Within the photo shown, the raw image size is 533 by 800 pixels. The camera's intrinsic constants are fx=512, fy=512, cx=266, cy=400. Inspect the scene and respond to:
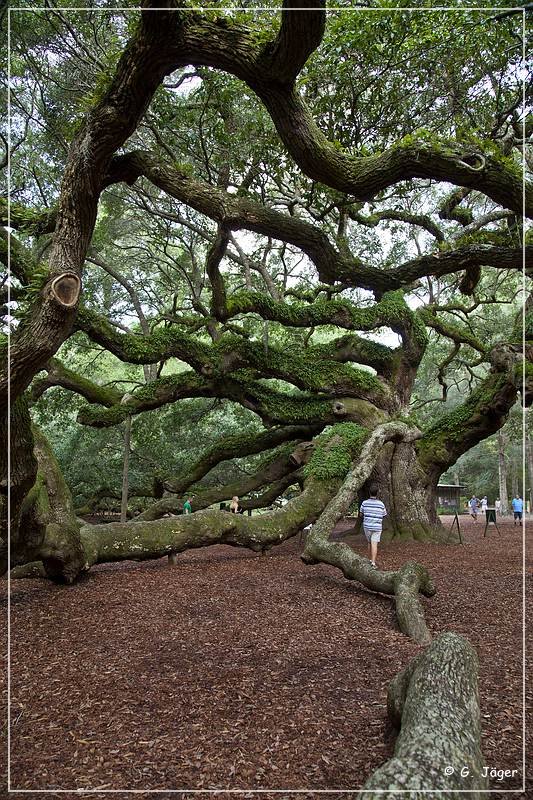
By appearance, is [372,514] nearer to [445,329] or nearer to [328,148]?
[328,148]

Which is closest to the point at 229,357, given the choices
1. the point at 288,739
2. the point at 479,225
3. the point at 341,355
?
the point at 341,355

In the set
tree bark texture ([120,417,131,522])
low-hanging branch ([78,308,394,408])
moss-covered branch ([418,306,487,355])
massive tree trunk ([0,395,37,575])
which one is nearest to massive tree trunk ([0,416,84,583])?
massive tree trunk ([0,395,37,575])

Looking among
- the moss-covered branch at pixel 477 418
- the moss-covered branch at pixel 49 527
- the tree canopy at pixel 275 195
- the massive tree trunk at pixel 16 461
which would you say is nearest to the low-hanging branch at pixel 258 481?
the tree canopy at pixel 275 195

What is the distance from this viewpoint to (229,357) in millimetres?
10078

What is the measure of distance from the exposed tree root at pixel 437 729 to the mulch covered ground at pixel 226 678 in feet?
1.27

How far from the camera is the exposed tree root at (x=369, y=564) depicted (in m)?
4.85

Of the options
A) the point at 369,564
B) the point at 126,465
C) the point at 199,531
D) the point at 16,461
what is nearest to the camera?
the point at 16,461

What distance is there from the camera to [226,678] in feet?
12.2

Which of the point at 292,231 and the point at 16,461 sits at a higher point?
the point at 292,231

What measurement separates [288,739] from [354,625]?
223 cm

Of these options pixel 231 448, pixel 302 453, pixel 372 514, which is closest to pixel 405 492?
pixel 302 453

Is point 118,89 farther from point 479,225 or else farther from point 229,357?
point 479,225

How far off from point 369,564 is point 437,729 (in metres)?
4.03

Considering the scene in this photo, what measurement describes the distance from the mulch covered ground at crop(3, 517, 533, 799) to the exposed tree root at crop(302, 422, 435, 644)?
20 cm
